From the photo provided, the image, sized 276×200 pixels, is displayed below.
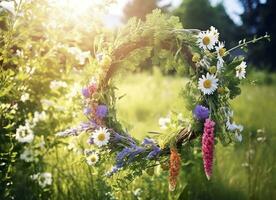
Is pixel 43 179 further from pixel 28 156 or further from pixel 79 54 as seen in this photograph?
pixel 79 54

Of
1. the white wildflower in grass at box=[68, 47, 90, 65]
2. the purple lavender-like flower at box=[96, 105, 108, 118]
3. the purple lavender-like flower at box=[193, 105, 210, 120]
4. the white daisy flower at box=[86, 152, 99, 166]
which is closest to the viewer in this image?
the purple lavender-like flower at box=[193, 105, 210, 120]

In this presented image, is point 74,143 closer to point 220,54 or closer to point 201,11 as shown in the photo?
point 220,54

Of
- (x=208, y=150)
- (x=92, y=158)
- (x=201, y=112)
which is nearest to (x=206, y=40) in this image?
(x=201, y=112)

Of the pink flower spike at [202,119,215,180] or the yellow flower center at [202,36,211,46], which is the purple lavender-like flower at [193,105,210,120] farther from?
the yellow flower center at [202,36,211,46]

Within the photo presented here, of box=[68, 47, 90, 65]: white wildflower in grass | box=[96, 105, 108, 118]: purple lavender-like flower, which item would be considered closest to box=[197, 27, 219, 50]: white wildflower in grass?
box=[96, 105, 108, 118]: purple lavender-like flower

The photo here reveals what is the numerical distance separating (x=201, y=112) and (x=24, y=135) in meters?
→ 1.48

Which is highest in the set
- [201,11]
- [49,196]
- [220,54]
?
[201,11]

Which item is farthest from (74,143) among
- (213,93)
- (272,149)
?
(272,149)

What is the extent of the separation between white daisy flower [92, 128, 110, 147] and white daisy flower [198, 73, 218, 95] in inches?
23.2

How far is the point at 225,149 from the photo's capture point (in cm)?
441

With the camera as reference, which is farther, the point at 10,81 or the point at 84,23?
the point at 84,23

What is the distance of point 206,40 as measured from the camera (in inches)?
109

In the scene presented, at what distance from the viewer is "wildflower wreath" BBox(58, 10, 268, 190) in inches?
107

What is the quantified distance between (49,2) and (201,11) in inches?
1636
